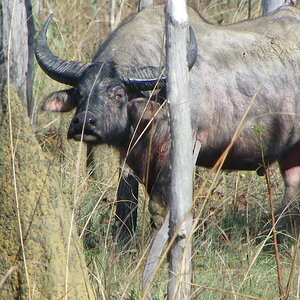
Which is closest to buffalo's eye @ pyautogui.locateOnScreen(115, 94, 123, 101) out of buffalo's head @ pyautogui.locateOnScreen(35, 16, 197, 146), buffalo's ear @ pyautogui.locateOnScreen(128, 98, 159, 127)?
buffalo's head @ pyautogui.locateOnScreen(35, 16, 197, 146)

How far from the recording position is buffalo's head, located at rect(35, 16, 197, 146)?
6141 mm

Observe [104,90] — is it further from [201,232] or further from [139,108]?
[201,232]

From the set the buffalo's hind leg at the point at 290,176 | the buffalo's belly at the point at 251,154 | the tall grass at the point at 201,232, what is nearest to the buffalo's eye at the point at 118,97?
the tall grass at the point at 201,232

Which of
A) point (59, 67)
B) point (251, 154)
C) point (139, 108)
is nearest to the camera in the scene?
point (139, 108)

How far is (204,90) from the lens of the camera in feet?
21.9

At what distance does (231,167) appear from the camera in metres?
7.13

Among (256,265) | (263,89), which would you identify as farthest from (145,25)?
(256,265)

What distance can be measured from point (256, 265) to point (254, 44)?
2171 mm

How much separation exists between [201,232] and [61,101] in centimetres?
162

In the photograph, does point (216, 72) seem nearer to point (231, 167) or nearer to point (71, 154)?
point (231, 167)

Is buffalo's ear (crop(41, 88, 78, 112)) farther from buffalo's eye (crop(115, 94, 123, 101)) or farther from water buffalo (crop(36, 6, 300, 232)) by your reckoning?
buffalo's eye (crop(115, 94, 123, 101))

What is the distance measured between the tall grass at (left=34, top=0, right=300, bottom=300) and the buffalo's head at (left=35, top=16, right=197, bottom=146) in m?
0.40

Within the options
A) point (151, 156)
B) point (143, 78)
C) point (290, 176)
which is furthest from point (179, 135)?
point (290, 176)

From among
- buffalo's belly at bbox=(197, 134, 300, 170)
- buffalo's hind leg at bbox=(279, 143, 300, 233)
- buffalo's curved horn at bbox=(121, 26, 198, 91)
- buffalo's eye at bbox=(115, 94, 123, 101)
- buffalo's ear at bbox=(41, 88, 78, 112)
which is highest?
buffalo's curved horn at bbox=(121, 26, 198, 91)
